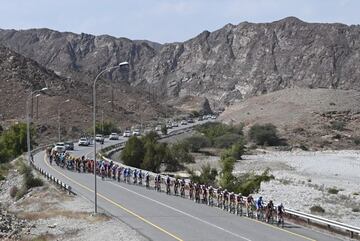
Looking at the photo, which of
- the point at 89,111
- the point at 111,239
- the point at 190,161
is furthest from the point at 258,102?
the point at 111,239

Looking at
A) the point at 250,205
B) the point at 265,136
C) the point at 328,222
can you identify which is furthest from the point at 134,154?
the point at 265,136

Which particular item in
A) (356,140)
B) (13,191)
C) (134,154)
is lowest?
(356,140)

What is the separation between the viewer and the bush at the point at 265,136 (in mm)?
107750

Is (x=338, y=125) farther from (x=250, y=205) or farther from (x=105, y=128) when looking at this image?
(x=250, y=205)

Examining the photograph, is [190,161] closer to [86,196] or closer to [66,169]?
[66,169]

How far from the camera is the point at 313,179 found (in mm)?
63031

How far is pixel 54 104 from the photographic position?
383 ft

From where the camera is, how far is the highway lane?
24969mm

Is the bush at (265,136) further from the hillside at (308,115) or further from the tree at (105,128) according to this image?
the tree at (105,128)

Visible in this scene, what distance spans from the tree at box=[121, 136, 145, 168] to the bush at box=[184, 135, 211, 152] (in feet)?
87.2

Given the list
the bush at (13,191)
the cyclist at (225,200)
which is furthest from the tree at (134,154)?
the cyclist at (225,200)

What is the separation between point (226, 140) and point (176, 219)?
236ft

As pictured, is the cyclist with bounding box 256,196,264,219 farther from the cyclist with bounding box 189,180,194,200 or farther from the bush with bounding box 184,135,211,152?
the bush with bounding box 184,135,211,152

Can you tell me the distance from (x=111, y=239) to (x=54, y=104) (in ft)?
309
